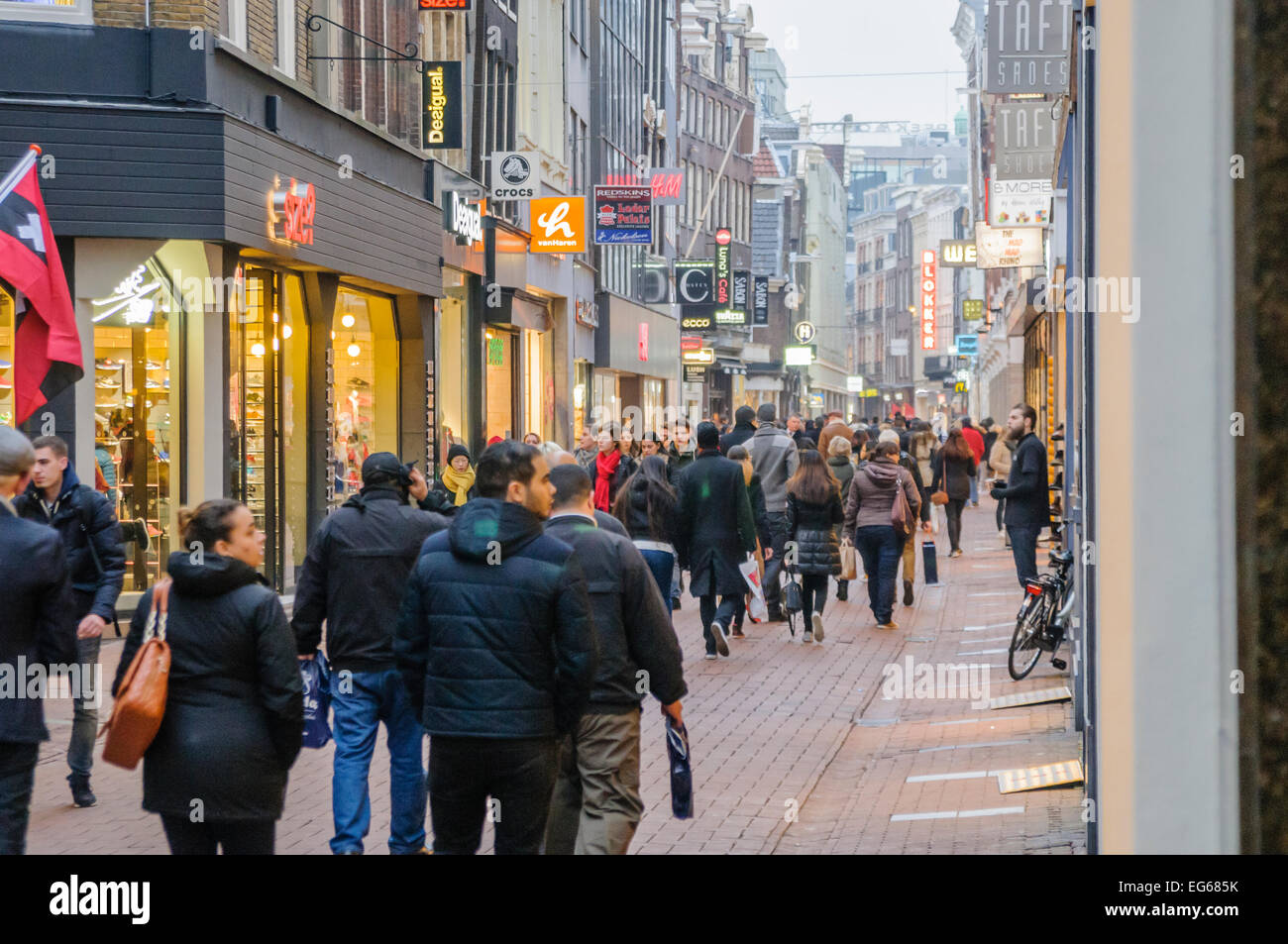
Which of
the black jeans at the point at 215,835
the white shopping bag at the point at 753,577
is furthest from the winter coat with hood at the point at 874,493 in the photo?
the black jeans at the point at 215,835

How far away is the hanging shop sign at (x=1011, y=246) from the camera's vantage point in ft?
83.0

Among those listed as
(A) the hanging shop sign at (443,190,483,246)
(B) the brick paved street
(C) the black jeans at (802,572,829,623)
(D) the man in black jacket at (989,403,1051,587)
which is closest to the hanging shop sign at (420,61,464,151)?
(A) the hanging shop sign at (443,190,483,246)

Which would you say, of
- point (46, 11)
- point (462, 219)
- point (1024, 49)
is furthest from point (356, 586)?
point (462, 219)

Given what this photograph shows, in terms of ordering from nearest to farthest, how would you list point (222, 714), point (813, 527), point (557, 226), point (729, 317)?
point (222, 714) → point (813, 527) → point (557, 226) → point (729, 317)

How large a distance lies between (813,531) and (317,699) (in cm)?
943

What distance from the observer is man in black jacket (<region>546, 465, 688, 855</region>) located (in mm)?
6047

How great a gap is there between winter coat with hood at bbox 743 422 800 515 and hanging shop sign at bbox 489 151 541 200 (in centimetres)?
1143

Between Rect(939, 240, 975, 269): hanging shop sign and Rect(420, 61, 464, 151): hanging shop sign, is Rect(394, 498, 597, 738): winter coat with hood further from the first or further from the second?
Rect(939, 240, 975, 269): hanging shop sign

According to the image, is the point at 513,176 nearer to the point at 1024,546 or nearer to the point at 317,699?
the point at 1024,546

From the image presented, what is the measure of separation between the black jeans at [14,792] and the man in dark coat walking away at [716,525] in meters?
9.21

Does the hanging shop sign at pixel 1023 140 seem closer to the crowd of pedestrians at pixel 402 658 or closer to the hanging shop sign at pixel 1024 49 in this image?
the hanging shop sign at pixel 1024 49

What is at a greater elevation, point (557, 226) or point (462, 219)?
point (557, 226)

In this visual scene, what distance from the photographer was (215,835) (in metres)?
5.21

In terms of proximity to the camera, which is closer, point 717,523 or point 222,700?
point 222,700
